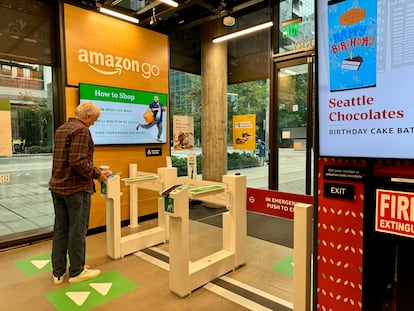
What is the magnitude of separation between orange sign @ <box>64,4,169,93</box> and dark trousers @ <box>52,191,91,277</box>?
1.90m

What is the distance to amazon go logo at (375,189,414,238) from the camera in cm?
96

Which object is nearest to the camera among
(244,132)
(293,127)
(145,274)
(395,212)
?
(395,212)

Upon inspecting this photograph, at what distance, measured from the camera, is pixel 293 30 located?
4824 mm

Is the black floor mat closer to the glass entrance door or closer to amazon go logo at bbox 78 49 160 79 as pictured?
the glass entrance door

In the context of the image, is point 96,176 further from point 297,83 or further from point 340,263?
point 297,83

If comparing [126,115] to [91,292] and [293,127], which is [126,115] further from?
[293,127]

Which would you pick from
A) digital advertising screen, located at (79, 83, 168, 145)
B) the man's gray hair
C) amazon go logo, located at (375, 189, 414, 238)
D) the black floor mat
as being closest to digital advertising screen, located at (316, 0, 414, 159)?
amazon go logo, located at (375, 189, 414, 238)

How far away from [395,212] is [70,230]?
261 centimetres

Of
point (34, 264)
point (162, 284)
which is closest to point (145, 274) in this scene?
point (162, 284)

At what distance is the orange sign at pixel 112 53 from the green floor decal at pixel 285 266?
3.17 metres

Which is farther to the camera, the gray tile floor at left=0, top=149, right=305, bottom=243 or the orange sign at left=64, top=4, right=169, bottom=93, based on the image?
the orange sign at left=64, top=4, right=169, bottom=93

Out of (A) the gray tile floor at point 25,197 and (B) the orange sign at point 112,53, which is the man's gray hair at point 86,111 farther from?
(A) the gray tile floor at point 25,197

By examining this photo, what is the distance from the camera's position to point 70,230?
274 centimetres

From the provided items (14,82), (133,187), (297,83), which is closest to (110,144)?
(133,187)
